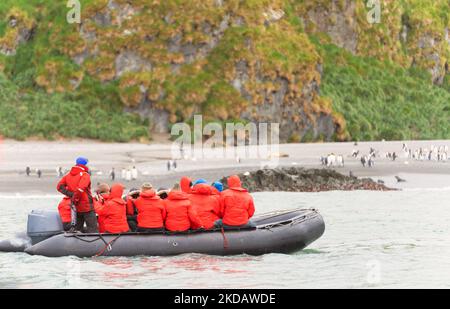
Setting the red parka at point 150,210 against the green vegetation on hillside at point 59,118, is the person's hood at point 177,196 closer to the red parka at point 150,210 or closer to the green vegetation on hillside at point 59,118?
the red parka at point 150,210

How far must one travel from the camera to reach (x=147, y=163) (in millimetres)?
56344

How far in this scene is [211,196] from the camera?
81.7 feet

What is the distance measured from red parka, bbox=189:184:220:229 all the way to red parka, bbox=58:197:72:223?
11.3ft

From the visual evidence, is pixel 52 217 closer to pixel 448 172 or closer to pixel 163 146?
pixel 448 172

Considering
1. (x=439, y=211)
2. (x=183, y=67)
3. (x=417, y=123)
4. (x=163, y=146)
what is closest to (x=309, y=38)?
(x=417, y=123)

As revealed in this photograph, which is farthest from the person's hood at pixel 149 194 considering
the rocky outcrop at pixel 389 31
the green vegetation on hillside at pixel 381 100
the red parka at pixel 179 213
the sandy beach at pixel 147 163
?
the rocky outcrop at pixel 389 31

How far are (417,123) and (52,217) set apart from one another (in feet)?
263

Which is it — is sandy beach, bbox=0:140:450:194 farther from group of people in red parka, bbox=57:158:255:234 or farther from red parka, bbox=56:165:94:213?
red parka, bbox=56:165:94:213

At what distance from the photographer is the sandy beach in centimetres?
4994

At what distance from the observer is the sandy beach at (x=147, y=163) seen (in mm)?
49938

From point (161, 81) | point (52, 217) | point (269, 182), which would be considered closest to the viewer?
point (52, 217)

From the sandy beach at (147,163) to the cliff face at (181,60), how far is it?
29.0 feet

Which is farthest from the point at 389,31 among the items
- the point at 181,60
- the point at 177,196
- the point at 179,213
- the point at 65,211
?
the point at 65,211

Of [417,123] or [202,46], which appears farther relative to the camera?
[417,123]
